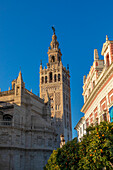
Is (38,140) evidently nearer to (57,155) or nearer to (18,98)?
(18,98)

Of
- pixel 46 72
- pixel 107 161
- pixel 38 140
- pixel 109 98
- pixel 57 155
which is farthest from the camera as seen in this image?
pixel 46 72

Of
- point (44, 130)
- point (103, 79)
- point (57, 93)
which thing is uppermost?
point (57, 93)

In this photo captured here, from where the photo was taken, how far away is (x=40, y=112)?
53.5m

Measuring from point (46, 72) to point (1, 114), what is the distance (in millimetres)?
38810

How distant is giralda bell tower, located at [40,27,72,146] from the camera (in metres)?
72.9

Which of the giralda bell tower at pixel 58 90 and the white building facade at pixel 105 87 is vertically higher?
the giralda bell tower at pixel 58 90

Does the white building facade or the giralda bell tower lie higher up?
the giralda bell tower

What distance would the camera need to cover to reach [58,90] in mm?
76250

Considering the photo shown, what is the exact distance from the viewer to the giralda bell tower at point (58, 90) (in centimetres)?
7294

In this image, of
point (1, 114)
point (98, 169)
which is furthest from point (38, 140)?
point (98, 169)

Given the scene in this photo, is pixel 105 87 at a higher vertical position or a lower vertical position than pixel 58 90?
lower

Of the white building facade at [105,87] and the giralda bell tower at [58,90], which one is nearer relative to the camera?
the white building facade at [105,87]

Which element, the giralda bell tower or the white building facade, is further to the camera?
the giralda bell tower

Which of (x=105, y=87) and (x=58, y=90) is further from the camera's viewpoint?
(x=58, y=90)
